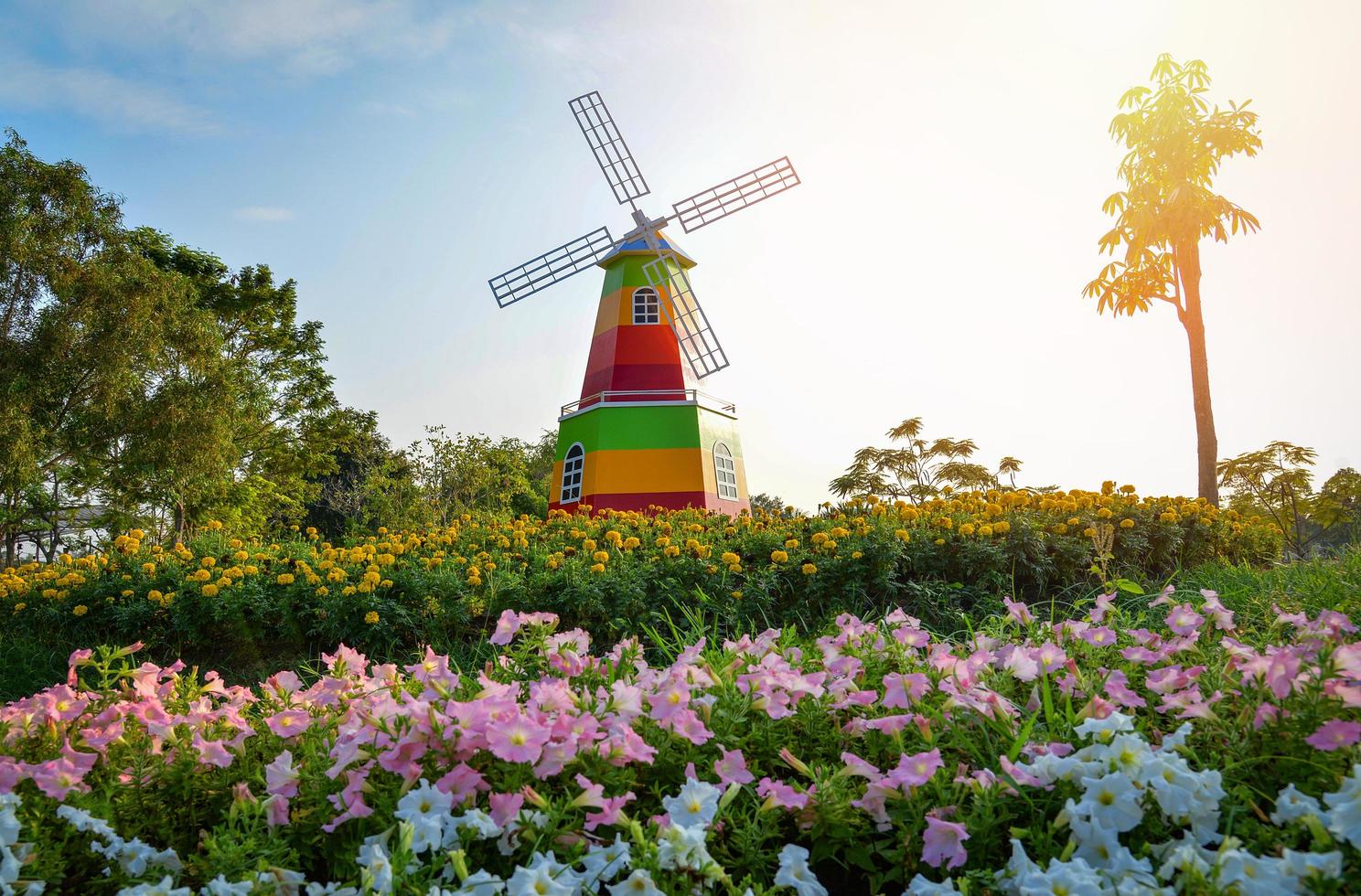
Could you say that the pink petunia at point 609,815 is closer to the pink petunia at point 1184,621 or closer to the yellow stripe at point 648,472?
the pink petunia at point 1184,621

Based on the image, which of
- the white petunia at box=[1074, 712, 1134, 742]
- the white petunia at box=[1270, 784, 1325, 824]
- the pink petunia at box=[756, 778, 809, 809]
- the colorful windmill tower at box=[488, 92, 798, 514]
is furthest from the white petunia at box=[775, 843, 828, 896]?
the colorful windmill tower at box=[488, 92, 798, 514]

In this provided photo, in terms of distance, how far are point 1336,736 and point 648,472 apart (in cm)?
1208

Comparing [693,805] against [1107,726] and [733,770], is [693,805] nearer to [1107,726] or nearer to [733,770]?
[733,770]

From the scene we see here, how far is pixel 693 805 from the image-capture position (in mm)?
1635

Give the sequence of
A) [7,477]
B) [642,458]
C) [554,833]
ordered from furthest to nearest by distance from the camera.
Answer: [7,477] → [642,458] → [554,833]

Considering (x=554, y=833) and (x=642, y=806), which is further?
(x=642, y=806)

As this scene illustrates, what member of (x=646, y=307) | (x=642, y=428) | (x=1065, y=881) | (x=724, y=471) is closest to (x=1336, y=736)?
(x=1065, y=881)

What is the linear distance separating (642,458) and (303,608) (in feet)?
26.2

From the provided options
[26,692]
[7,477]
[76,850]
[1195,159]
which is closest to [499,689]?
[76,850]

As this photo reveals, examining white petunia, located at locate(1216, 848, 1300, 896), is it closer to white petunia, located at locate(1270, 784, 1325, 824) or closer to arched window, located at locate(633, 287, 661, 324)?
white petunia, located at locate(1270, 784, 1325, 824)

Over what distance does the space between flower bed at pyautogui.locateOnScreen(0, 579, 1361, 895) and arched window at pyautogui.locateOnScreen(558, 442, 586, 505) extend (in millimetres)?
11833

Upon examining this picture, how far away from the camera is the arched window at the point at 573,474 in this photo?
47.0 feet

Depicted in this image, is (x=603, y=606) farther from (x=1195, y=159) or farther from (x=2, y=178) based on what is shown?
(x=2, y=178)

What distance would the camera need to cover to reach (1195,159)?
538 inches
